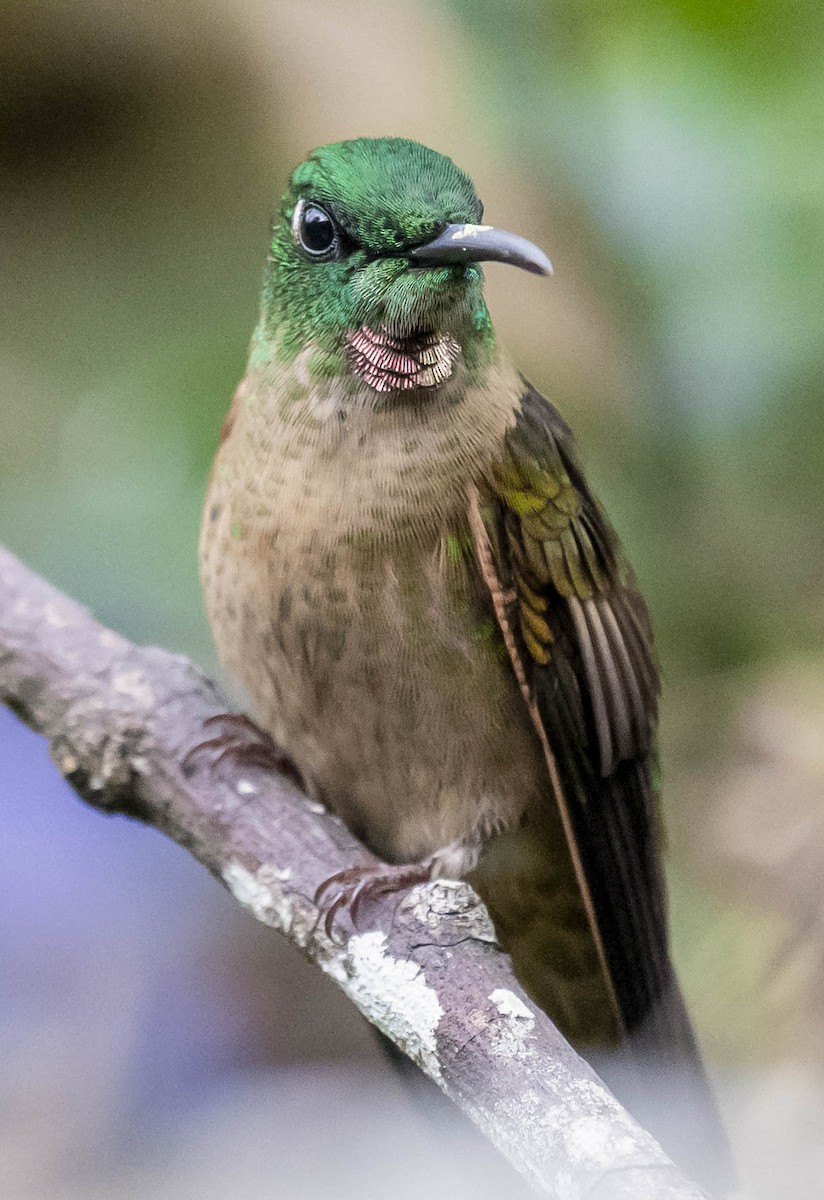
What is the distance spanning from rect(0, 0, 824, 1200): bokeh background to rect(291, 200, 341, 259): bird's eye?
0.23 ft

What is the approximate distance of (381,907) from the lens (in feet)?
2.81

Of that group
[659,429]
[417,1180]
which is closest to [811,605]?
[659,429]

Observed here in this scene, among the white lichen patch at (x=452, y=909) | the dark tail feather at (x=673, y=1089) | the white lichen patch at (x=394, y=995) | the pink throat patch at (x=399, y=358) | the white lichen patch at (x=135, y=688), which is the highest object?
the pink throat patch at (x=399, y=358)

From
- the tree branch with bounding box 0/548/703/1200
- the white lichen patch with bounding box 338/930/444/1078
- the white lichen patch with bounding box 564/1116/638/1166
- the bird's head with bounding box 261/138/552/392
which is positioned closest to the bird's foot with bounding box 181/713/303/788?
the tree branch with bounding box 0/548/703/1200

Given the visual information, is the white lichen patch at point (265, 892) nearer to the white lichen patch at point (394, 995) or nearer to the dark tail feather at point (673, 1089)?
the white lichen patch at point (394, 995)

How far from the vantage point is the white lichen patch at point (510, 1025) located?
708 mm

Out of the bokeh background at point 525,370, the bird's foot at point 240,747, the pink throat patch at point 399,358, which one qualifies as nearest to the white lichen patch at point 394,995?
the bokeh background at point 525,370

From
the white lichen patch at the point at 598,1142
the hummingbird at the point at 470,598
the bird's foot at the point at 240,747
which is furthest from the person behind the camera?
the bird's foot at the point at 240,747

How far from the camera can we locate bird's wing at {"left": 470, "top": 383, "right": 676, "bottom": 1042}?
33.1 inches

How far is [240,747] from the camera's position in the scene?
104 centimetres

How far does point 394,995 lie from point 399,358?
419 millimetres

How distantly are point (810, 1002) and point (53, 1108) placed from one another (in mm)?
542

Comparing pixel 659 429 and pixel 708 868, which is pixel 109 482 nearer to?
pixel 659 429

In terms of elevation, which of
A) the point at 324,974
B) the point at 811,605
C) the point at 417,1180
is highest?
the point at 811,605
